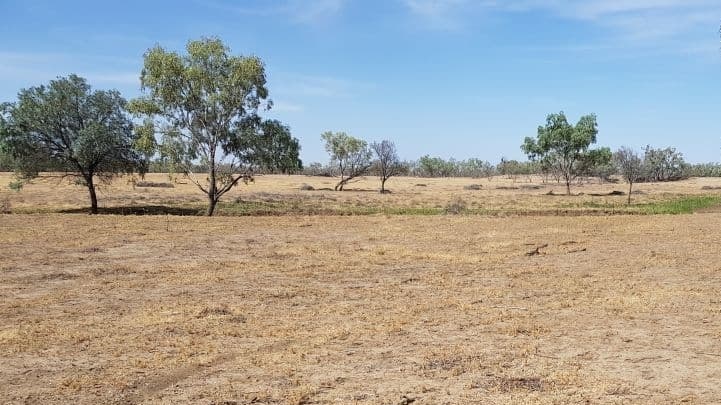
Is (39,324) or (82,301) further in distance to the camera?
(82,301)

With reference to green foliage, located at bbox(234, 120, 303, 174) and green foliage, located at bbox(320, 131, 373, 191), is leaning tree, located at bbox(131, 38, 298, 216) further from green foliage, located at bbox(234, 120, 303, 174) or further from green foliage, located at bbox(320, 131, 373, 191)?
green foliage, located at bbox(320, 131, 373, 191)

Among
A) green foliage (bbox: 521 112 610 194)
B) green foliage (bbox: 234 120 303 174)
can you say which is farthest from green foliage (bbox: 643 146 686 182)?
green foliage (bbox: 234 120 303 174)

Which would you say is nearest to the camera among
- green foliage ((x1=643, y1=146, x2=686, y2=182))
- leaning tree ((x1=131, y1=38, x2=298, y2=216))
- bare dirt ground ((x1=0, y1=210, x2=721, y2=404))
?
bare dirt ground ((x1=0, y1=210, x2=721, y2=404))

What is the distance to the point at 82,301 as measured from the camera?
459 inches

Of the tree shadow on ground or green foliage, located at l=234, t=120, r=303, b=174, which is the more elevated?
green foliage, located at l=234, t=120, r=303, b=174

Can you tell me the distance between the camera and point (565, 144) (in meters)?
69.2

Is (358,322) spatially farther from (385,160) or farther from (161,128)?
(385,160)

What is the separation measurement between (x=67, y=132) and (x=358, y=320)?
106 ft

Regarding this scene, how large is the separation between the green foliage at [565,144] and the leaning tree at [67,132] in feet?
161

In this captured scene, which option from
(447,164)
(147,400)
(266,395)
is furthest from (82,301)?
(447,164)

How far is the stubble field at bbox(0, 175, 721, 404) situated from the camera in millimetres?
6918

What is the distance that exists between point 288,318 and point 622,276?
847cm

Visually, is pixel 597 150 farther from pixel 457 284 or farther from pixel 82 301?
pixel 82 301

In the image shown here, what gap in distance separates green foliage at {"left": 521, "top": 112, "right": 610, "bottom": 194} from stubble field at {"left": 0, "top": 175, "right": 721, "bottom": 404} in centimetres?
4935
